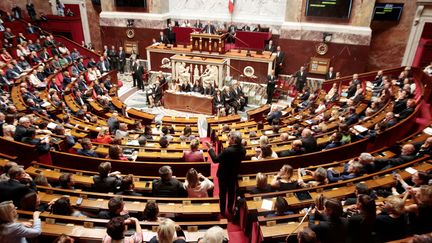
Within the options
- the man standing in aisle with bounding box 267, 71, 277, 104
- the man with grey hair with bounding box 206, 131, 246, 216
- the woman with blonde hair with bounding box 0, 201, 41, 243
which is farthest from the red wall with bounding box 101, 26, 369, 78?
the woman with blonde hair with bounding box 0, 201, 41, 243

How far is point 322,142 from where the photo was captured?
21.8 feet

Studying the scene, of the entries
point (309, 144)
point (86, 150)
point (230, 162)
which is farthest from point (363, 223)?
point (86, 150)

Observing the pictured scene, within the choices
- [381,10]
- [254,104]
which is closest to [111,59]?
[254,104]

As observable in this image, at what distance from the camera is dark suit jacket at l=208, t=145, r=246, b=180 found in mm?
4820

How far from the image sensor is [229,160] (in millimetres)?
4859

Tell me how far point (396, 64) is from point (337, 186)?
1240 cm

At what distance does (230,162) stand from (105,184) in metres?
1.93

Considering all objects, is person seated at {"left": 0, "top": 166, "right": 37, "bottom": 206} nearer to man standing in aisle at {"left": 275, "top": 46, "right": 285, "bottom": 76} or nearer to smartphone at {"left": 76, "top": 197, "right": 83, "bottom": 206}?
smartphone at {"left": 76, "top": 197, "right": 83, "bottom": 206}

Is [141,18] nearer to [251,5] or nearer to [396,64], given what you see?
[251,5]

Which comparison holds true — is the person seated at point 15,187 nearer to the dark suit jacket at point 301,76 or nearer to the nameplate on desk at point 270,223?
the nameplate on desk at point 270,223

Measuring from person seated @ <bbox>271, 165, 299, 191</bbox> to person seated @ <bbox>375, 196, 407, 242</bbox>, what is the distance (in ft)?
4.31

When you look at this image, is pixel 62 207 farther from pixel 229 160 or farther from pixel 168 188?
pixel 229 160

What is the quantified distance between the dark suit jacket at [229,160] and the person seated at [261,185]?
1.54 ft

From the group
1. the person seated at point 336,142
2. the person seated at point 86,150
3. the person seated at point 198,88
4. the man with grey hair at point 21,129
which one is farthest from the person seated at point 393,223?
the person seated at point 198,88
